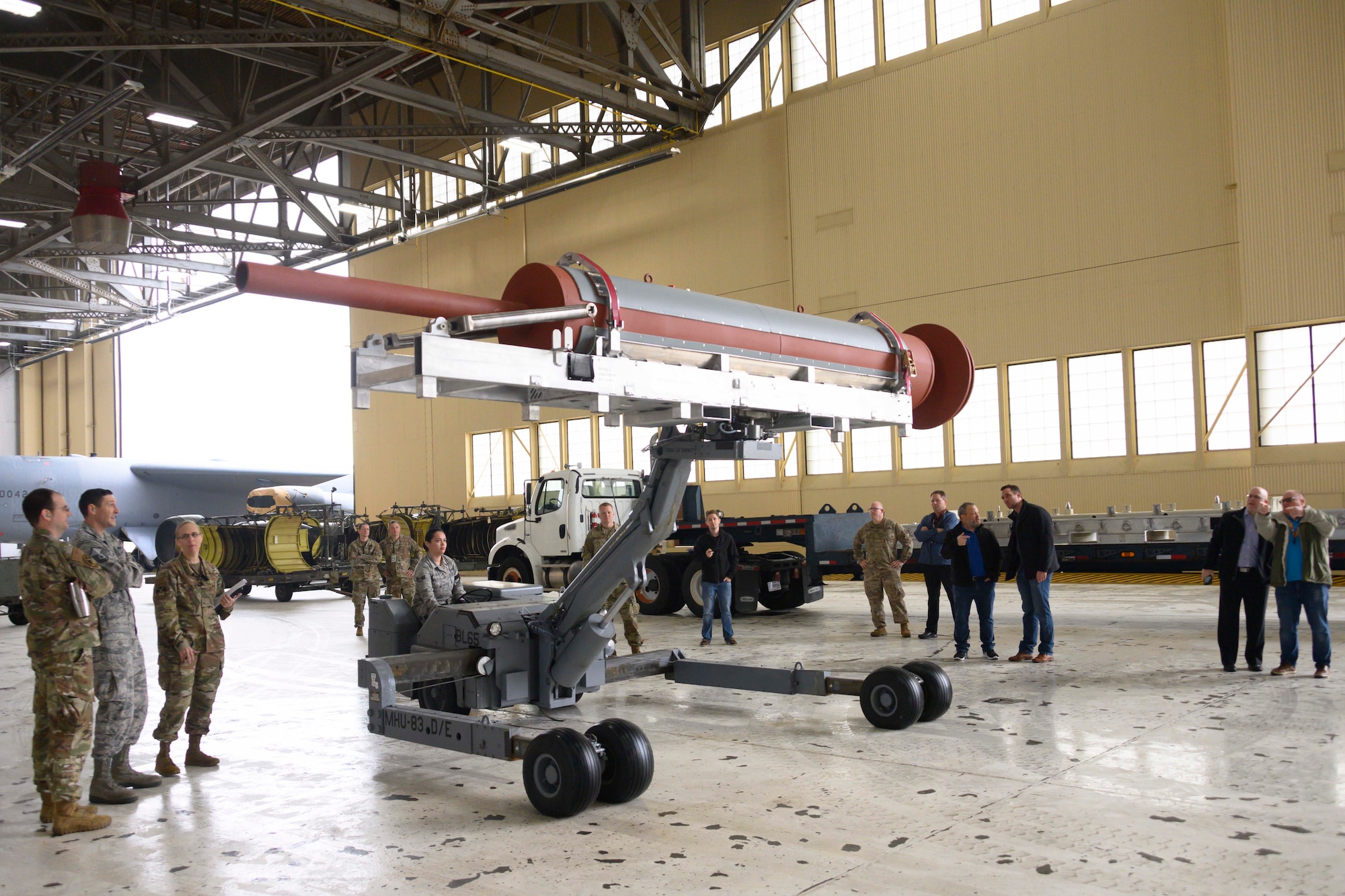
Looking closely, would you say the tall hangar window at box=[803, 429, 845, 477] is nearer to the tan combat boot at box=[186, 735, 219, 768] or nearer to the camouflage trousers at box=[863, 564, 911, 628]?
the camouflage trousers at box=[863, 564, 911, 628]

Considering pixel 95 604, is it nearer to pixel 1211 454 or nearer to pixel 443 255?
pixel 1211 454

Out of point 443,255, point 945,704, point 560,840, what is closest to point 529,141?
point 443,255

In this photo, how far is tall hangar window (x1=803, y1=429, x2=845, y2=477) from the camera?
20484mm

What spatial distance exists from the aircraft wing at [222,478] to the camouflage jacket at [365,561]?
18.5 metres

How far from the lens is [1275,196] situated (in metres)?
15.4

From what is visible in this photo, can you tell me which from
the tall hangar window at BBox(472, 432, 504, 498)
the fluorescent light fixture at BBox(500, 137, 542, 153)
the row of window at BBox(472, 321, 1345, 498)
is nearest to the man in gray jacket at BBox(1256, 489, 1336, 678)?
the row of window at BBox(472, 321, 1345, 498)

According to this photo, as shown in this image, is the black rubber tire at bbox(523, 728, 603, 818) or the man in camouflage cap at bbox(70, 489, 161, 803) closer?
the black rubber tire at bbox(523, 728, 603, 818)

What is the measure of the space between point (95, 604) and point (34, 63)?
67.5ft

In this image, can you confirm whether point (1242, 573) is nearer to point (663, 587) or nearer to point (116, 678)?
point (116, 678)

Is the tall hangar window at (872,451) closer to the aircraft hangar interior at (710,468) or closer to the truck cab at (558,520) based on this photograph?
the aircraft hangar interior at (710,468)

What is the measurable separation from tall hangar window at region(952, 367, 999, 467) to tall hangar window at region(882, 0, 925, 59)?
53 centimetres

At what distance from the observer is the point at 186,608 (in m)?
6.29

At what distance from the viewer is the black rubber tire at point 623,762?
5.29m

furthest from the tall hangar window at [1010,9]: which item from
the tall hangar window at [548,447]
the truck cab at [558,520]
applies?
the tall hangar window at [548,447]
